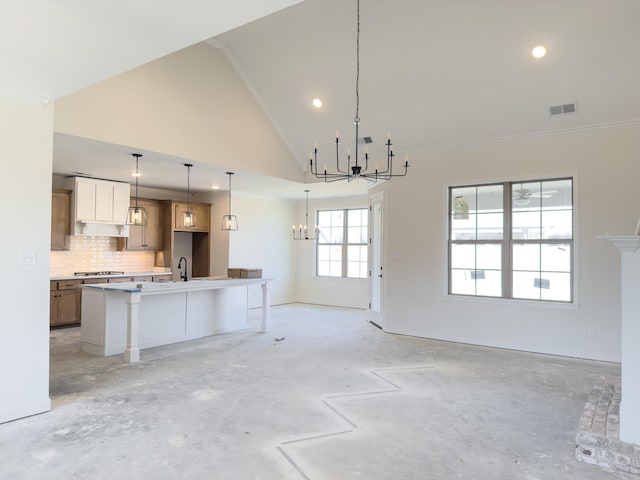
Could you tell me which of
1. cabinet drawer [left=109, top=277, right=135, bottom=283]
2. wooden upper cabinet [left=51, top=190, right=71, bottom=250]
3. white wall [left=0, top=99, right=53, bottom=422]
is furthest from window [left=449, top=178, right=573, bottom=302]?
wooden upper cabinet [left=51, top=190, right=71, bottom=250]

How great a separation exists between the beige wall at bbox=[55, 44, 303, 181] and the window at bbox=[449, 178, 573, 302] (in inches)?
128

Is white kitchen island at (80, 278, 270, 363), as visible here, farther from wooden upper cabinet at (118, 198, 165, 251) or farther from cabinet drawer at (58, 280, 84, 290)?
wooden upper cabinet at (118, 198, 165, 251)

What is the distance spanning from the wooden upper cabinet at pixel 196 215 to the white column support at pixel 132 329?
371 centimetres

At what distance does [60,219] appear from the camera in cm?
703

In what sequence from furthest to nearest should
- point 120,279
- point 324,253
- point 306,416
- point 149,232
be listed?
point 324,253 < point 149,232 < point 120,279 < point 306,416

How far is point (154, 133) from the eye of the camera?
5.18 m

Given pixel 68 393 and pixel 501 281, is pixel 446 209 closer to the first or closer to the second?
pixel 501 281

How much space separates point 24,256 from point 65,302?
13.4 ft

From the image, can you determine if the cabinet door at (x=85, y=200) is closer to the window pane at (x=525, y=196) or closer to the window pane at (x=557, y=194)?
the window pane at (x=525, y=196)

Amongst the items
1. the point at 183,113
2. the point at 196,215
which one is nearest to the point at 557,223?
the point at 183,113

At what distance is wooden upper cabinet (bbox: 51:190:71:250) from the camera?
6.93 metres

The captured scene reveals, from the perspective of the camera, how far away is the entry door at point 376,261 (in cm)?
729

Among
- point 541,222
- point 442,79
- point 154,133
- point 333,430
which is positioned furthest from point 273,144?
point 333,430

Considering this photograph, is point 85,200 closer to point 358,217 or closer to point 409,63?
point 358,217
